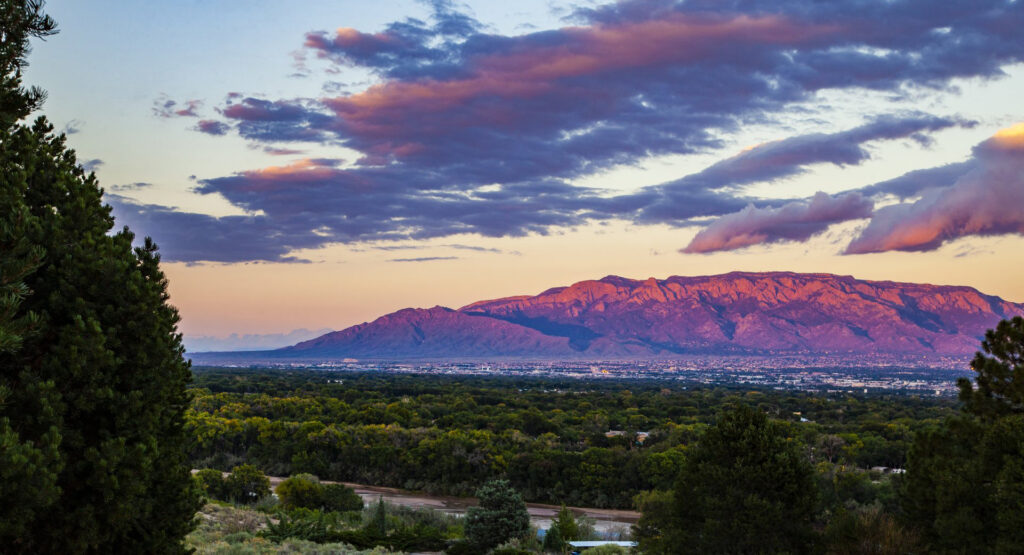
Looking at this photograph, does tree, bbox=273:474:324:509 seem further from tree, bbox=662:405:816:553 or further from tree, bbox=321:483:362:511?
tree, bbox=662:405:816:553

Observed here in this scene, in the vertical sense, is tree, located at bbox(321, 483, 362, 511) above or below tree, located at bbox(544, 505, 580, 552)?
below

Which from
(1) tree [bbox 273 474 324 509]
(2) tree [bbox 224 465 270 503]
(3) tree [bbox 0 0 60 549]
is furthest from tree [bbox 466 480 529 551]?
(3) tree [bbox 0 0 60 549]

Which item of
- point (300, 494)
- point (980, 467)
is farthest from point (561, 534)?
point (980, 467)

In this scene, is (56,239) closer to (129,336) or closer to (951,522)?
(129,336)

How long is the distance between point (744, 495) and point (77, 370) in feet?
40.3

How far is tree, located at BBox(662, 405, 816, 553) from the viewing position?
15.1 meters

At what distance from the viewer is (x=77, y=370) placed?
26.4ft

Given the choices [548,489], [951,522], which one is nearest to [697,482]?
[951,522]

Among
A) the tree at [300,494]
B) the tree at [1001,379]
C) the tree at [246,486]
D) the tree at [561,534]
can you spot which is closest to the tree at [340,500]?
the tree at [300,494]

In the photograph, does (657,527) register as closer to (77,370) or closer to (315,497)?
(77,370)

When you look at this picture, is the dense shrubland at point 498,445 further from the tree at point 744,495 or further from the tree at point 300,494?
the tree at point 744,495

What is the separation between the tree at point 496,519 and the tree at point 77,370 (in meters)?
14.0

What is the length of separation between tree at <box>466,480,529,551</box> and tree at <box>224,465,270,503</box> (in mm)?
14776

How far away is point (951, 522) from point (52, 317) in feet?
48.5
